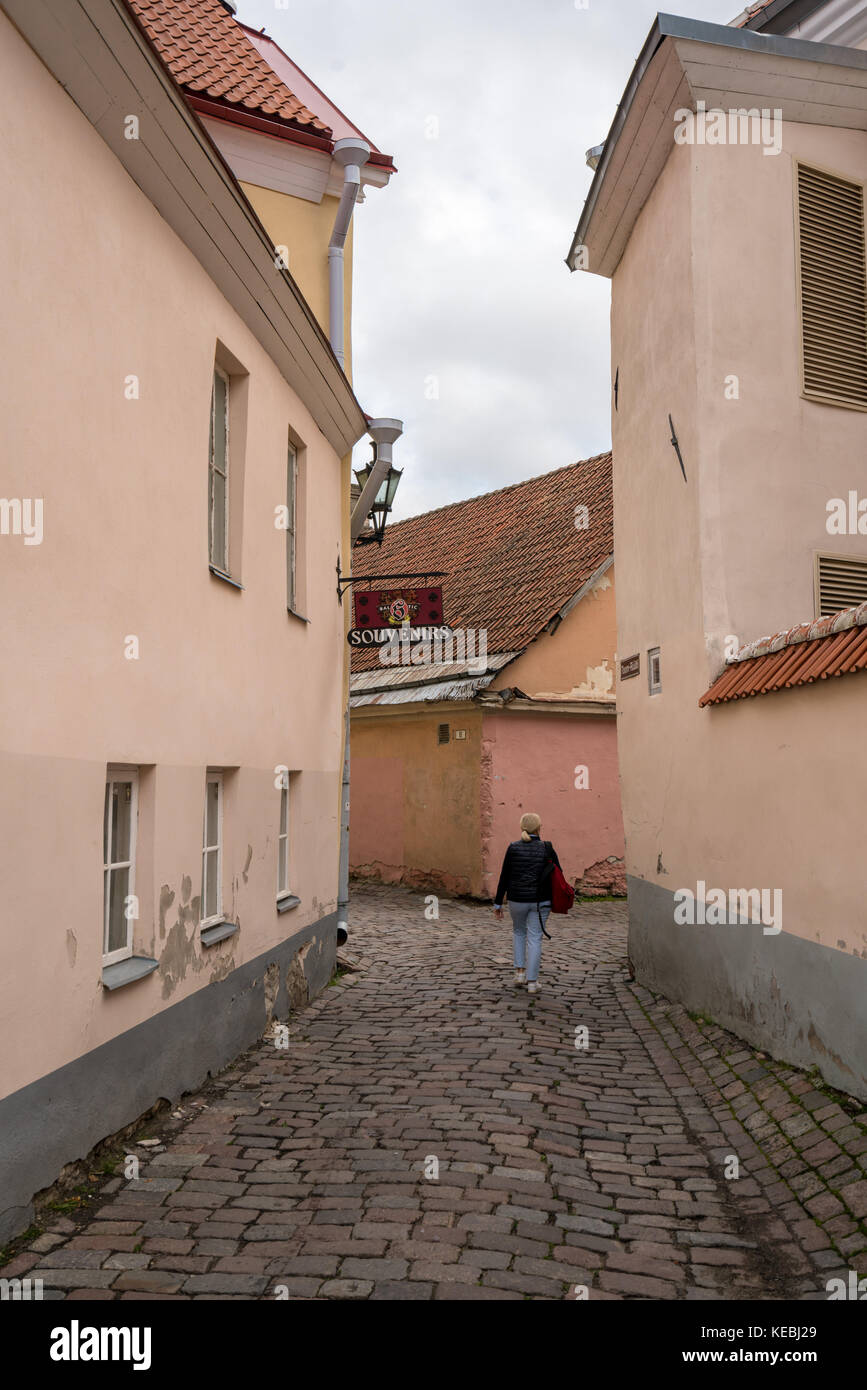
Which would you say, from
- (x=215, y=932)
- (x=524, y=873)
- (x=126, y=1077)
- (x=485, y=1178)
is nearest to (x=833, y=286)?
(x=524, y=873)

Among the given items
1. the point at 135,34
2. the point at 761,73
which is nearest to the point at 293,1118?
the point at 135,34

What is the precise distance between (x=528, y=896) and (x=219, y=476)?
485 cm

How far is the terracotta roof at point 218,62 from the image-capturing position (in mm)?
10195

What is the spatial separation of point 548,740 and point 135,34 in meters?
13.4

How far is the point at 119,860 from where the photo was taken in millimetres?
5801

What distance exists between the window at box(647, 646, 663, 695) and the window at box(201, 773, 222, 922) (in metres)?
4.32

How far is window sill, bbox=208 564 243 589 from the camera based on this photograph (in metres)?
6.99

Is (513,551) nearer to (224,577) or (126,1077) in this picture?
(224,577)

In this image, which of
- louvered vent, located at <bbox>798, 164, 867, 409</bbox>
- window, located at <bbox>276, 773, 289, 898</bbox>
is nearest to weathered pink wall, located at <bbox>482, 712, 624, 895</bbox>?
window, located at <bbox>276, 773, 289, 898</bbox>

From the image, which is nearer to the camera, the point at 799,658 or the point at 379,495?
the point at 799,658

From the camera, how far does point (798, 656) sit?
6.68m

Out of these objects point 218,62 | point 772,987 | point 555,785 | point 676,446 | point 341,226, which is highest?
point 218,62

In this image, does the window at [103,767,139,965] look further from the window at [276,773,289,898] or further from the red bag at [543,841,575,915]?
the red bag at [543,841,575,915]
